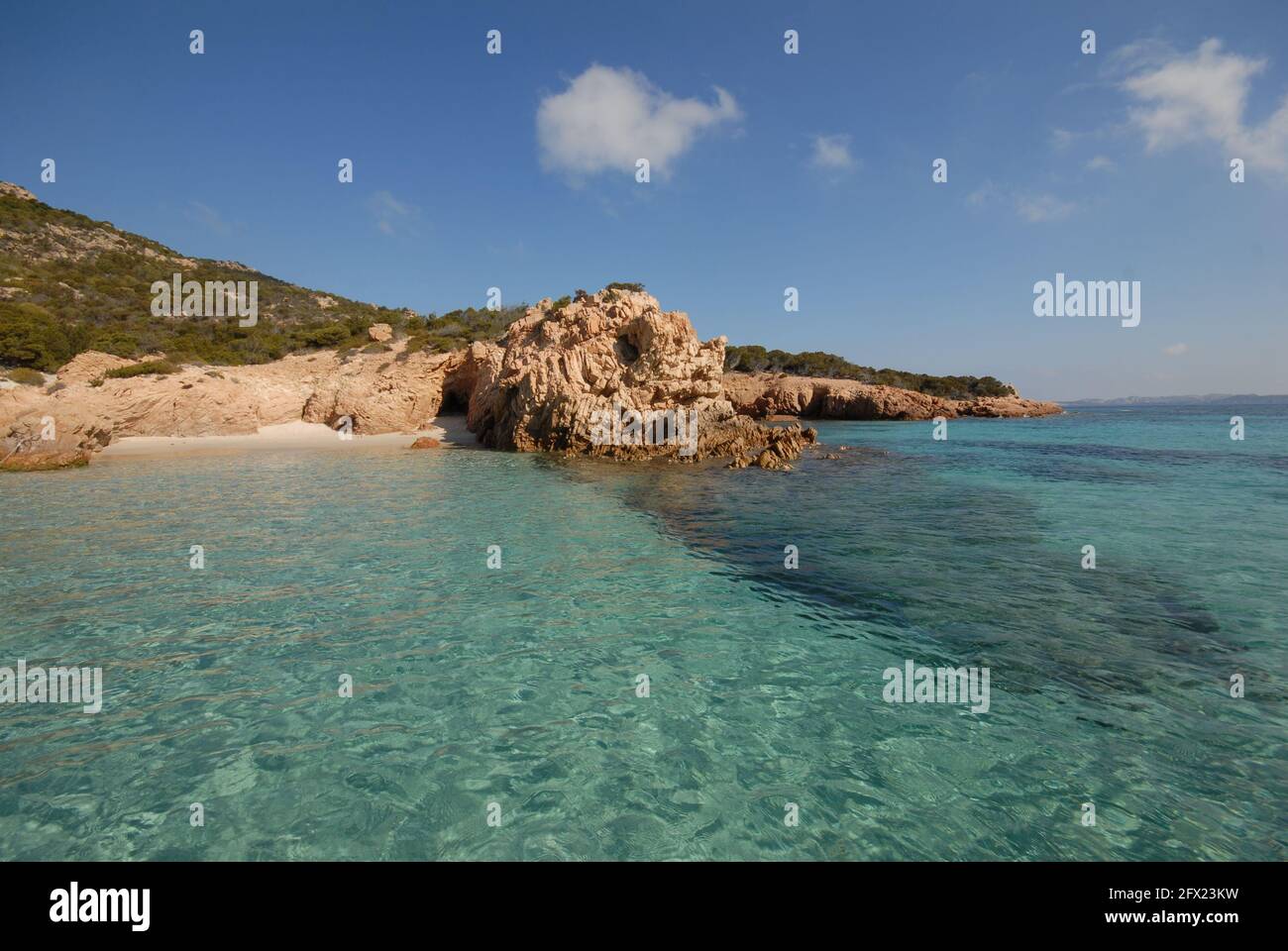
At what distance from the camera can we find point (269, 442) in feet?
87.8

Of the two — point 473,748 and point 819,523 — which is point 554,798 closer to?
point 473,748

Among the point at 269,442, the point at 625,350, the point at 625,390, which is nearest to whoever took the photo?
the point at 625,390

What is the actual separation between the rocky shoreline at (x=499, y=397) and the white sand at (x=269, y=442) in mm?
570

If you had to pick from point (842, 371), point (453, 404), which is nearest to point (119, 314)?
point (453, 404)

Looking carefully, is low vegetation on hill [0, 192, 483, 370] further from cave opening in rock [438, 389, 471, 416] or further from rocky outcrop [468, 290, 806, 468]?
rocky outcrop [468, 290, 806, 468]

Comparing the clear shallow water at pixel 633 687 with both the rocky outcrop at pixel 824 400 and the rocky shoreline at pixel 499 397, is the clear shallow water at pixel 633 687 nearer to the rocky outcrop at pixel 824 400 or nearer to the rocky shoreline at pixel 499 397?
the rocky shoreline at pixel 499 397

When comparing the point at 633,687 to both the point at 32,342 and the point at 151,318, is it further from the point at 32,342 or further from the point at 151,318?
the point at 151,318

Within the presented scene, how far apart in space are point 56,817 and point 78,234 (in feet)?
312

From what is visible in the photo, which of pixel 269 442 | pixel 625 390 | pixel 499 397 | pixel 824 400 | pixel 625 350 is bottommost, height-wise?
pixel 269 442

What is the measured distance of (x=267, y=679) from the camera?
495 centimetres

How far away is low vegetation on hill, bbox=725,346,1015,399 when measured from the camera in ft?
220

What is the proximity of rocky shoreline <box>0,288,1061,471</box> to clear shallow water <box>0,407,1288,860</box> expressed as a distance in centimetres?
1210

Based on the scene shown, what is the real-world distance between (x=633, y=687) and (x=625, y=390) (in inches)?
776

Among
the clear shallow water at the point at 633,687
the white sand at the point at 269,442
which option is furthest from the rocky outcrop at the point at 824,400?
the clear shallow water at the point at 633,687
